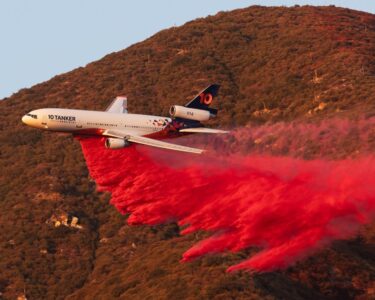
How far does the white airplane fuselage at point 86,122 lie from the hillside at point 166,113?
19614mm

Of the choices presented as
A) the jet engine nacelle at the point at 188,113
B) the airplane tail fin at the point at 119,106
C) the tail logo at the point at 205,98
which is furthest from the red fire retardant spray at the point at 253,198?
the airplane tail fin at the point at 119,106

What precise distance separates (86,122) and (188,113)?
9.47m

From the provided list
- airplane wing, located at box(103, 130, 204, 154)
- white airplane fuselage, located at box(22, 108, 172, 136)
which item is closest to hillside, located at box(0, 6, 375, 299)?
airplane wing, located at box(103, 130, 204, 154)

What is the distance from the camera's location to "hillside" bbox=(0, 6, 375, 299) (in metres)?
97.7

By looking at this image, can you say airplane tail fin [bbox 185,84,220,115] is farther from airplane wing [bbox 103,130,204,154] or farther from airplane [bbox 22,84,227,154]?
airplane wing [bbox 103,130,204,154]

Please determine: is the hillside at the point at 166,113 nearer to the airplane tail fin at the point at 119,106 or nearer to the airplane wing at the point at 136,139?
the airplane wing at the point at 136,139

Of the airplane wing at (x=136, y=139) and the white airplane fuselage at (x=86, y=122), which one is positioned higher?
the white airplane fuselage at (x=86, y=122)

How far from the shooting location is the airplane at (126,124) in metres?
73.2

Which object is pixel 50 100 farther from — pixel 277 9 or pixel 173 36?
pixel 277 9

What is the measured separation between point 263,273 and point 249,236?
Result: 21519mm

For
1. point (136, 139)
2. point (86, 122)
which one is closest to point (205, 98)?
point (136, 139)

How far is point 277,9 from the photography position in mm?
179500

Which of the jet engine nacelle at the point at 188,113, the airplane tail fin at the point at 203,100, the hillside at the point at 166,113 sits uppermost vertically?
the airplane tail fin at the point at 203,100

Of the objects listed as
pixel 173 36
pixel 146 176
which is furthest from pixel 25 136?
pixel 146 176
